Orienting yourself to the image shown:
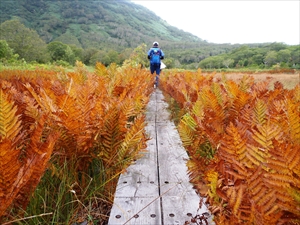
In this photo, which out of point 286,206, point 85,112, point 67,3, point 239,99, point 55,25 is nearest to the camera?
point 286,206

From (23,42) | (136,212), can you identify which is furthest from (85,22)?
(136,212)

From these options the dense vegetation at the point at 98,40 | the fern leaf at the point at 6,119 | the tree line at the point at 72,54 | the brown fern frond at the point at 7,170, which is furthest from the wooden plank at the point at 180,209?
the tree line at the point at 72,54

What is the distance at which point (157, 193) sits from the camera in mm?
1640

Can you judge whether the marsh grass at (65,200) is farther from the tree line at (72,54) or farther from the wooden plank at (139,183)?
the tree line at (72,54)

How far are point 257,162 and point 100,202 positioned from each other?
1221mm

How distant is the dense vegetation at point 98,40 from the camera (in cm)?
6288

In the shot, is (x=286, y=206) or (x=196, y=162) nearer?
(x=286, y=206)

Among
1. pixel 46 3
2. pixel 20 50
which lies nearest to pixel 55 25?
pixel 46 3

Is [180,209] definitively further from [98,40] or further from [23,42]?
[98,40]

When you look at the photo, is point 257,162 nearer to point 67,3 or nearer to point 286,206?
point 286,206

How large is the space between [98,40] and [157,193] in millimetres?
135842

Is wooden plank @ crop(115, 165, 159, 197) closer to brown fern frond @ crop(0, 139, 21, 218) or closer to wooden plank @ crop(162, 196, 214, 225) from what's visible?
wooden plank @ crop(162, 196, 214, 225)

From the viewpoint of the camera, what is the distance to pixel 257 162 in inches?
33.9

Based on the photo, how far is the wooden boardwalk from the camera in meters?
1.38
